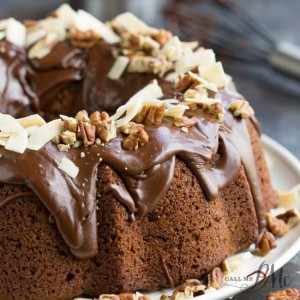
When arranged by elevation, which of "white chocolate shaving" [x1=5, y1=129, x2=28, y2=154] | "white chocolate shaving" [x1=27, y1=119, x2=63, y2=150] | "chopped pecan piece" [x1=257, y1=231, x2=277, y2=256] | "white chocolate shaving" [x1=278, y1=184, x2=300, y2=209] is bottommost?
"white chocolate shaving" [x1=278, y1=184, x2=300, y2=209]

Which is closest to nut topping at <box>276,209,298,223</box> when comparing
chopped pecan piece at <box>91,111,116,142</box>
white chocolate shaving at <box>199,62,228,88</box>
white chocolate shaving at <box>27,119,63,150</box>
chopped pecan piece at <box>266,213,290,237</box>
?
chopped pecan piece at <box>266,213,290,237</box>

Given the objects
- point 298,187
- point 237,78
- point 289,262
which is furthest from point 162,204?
point 237,78

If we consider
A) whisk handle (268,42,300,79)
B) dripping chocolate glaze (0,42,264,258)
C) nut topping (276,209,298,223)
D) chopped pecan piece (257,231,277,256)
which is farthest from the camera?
whisk handle (268,42,300,79)

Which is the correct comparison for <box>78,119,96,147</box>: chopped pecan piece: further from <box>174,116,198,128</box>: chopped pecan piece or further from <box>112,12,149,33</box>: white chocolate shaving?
<box>112,12,149,33</box>: white chocolate shaving

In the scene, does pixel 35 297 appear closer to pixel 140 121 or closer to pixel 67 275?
pixel 67 275

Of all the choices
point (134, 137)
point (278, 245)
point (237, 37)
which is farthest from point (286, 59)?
point (134, 137)

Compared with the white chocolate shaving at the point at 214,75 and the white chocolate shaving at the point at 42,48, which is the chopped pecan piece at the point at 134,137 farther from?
the white chocolate shaving at the point at 42,48

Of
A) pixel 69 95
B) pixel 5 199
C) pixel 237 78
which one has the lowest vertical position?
pixel 237 78

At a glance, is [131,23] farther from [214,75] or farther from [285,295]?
[285,295]
